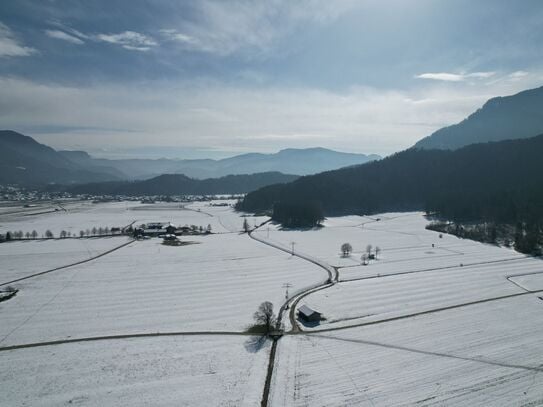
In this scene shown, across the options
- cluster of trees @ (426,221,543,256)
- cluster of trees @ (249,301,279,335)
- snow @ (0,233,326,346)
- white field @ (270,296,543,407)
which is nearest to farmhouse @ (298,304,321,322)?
cluster of trees @ (249,301,279,335)

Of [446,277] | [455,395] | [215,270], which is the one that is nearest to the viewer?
[455,395]

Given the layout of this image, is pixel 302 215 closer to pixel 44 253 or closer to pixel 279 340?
pixel 44 253

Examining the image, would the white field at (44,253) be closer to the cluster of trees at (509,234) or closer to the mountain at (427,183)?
the mountain at (427,183)

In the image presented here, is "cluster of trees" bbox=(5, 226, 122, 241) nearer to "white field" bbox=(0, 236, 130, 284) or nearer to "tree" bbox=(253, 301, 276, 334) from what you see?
"white field" bbox=(0, 236, 130, 284)

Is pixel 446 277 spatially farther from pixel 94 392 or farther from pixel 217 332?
pixel 94 392

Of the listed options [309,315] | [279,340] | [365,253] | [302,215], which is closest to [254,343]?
[279,340]

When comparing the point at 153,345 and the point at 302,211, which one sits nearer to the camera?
the point at 153,345

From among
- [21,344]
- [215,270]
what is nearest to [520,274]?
[215,270]
